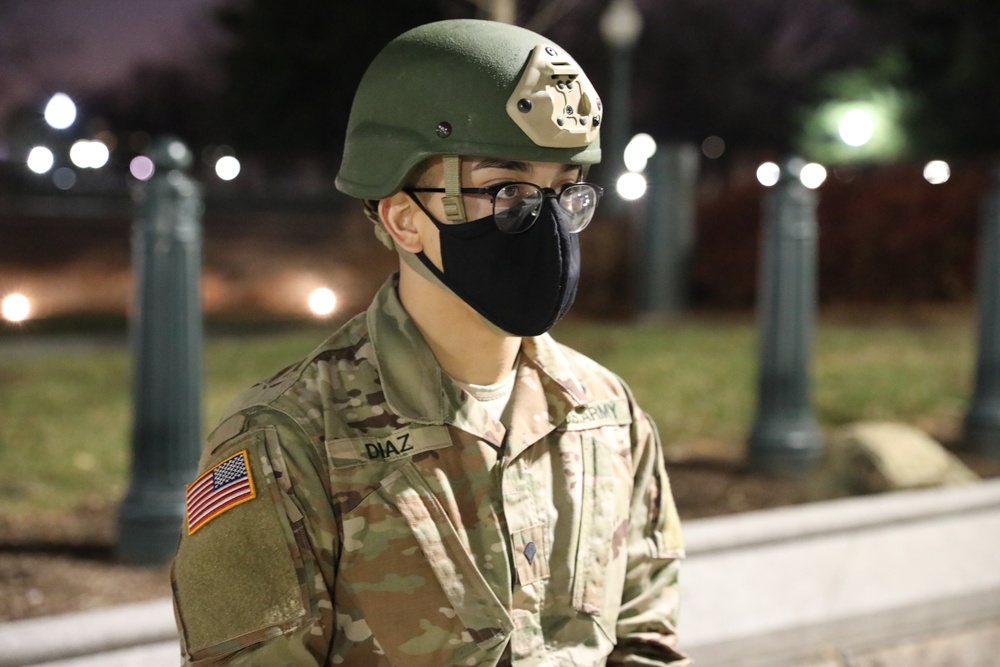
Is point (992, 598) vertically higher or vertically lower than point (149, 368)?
lower

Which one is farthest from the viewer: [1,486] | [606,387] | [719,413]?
[719,413]

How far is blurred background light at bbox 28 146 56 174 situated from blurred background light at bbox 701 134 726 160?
36242mm

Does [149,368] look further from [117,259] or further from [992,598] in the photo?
[117,259]

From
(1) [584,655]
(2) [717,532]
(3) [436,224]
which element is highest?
(3) [436,224]

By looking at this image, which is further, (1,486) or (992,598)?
(1,486)

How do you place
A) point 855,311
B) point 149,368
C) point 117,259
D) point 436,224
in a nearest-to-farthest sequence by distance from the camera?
point 436,224 < point 149,368 < point 855,311 < point 117,259

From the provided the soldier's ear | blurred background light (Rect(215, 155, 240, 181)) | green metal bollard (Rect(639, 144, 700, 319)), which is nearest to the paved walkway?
blurred background light (Rect(215, 155, 240, 181))

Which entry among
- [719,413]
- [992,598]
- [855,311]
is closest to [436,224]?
[992,598]

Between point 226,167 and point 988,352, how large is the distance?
15.4 feet

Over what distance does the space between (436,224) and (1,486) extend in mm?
3934

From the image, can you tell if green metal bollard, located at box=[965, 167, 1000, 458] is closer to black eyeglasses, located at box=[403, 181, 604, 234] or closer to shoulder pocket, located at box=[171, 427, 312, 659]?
black eyeglasses, located at box=[403, 181, 604, 234]

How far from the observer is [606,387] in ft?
6.92

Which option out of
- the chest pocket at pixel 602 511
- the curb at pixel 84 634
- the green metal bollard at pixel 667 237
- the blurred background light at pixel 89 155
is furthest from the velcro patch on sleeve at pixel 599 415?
the green metal bollard at pixel 667 237

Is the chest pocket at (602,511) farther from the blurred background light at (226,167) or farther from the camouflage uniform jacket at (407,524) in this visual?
the blurred background light at (226,167)
